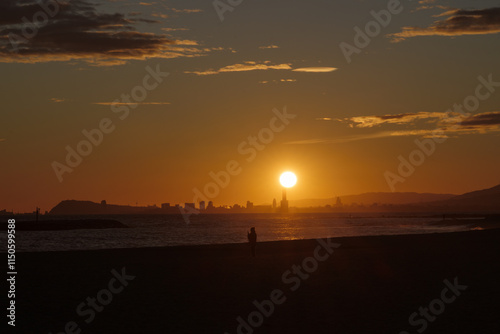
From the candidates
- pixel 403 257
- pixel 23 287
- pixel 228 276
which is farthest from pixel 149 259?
pixel 403 257

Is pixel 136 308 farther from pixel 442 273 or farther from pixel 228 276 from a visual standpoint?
pixel 442 273

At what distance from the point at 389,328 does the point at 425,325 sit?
100cm

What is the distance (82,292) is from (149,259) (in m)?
12.6

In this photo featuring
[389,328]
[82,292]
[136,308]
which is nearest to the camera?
[389,328]

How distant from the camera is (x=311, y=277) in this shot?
2341 centimetres

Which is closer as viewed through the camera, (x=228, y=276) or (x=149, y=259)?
(x=228, y=276)

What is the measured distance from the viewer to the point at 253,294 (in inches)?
757

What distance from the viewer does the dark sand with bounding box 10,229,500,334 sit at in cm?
1438

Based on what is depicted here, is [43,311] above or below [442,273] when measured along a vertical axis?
below

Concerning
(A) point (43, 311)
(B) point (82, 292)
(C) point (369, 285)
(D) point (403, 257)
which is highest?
(D) point (403, 257)

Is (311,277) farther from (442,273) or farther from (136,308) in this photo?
(136,308)

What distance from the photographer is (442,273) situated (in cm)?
2441

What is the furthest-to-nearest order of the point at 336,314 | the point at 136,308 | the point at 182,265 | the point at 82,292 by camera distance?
1. the point at 182,265
2. the point at 82,292
3. the point at 136,308
4. the point at 336,314

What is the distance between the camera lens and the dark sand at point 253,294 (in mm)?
14383
